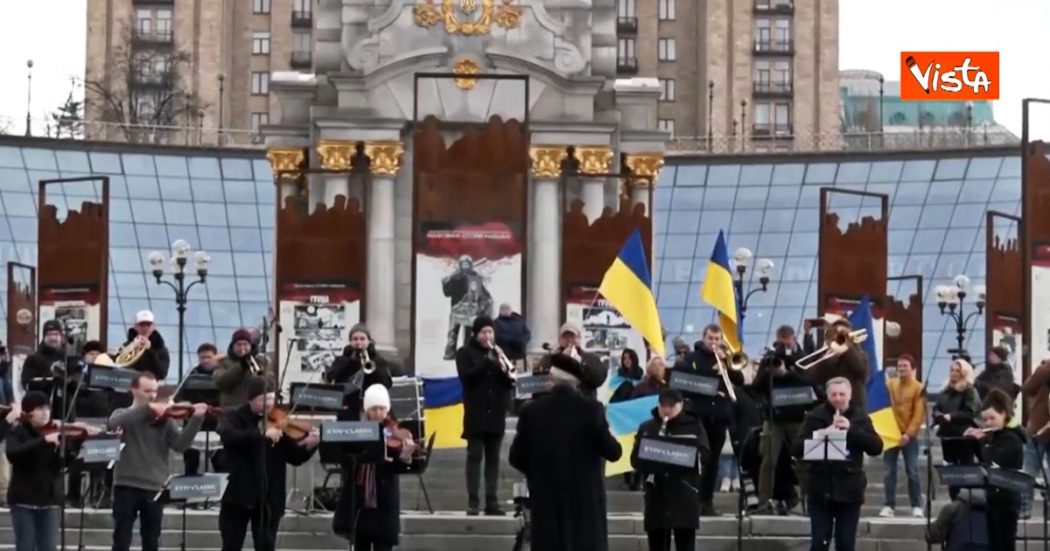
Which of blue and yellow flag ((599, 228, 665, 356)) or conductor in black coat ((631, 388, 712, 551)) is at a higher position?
blue and yellow flag ((599, 228, 665, 356))

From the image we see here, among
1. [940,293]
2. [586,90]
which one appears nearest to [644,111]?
[586,90]

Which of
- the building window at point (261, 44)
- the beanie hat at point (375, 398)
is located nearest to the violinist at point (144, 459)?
the beanie hat at point (375, 398)

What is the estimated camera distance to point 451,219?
3453 cm

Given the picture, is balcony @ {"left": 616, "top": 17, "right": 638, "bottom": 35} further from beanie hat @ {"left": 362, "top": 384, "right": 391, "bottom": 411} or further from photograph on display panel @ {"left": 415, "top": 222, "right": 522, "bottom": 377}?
beanie hat @ {"left": 362, "top": 384, "right": 391, "bottom": 411}

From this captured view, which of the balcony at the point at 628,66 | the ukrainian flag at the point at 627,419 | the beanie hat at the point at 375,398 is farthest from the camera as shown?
the balcony at the point at 628,66

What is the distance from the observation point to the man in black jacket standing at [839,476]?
22.9 meters

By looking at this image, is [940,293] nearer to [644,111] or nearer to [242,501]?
[644,111]

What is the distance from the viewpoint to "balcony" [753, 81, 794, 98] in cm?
11025

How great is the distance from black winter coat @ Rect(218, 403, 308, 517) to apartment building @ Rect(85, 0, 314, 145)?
80.7m

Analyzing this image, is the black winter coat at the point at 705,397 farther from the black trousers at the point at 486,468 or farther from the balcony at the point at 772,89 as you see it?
the balcony at the point at 772,89

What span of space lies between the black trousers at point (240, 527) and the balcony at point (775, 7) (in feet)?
289

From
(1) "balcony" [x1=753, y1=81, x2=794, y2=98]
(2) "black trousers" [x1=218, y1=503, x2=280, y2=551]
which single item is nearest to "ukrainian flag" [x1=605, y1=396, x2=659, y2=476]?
(2) "black trousers" [x1=218, y1=503, x2=280, y2=551]

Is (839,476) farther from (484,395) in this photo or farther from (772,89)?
(772,89)

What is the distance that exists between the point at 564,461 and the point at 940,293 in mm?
32612
